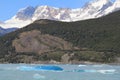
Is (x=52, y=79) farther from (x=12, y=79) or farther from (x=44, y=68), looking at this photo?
(x=44, y=68)

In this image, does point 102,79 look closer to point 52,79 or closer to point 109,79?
point 109,79

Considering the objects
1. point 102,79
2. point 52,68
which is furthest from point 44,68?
point 102,79

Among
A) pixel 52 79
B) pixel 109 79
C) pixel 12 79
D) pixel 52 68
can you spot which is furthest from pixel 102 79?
pixel 52 68

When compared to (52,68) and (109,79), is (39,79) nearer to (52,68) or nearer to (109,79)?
(109,79)

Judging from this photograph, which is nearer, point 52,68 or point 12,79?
point 12,79

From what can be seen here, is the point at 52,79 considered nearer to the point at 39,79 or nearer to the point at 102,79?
the point at 39,79

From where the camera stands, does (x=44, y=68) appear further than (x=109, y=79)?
Yes
